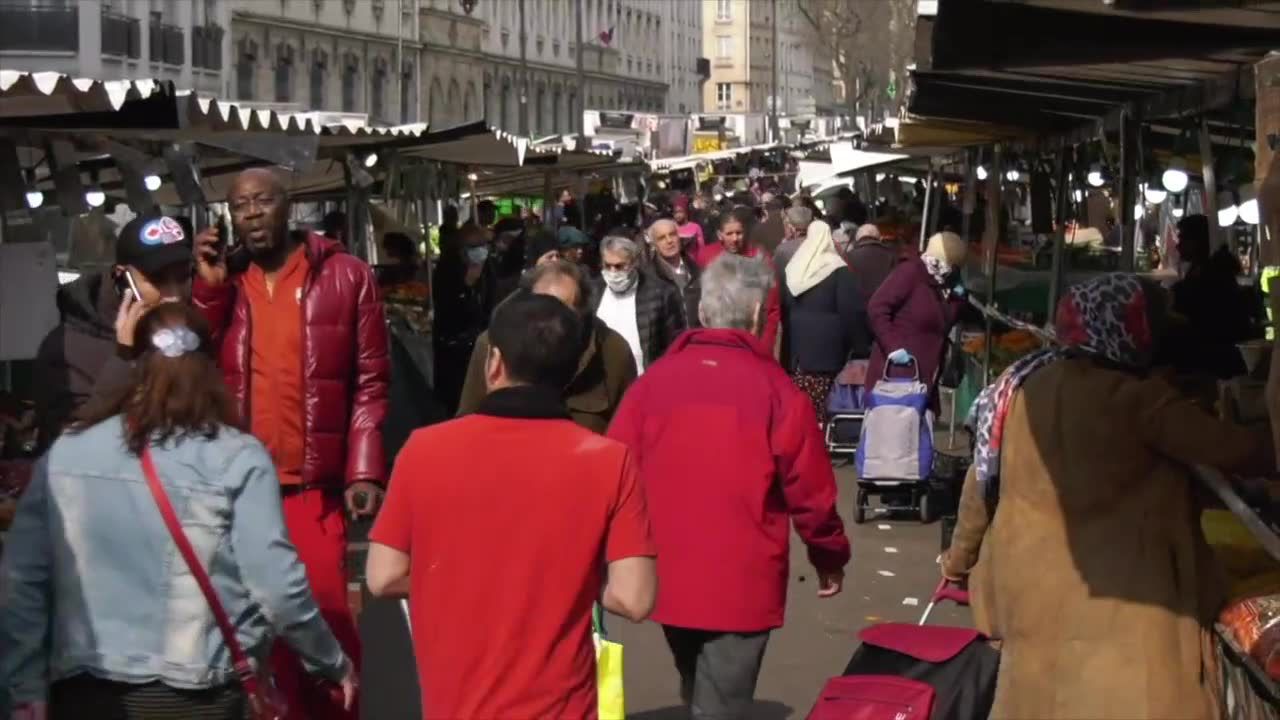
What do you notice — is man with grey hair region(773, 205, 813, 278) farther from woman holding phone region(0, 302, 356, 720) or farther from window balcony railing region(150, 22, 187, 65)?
window balcony railing region(150, 22, 187, 65)

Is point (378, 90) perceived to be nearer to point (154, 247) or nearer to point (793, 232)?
point (793, 232)

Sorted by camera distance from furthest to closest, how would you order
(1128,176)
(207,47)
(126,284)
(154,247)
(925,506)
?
1. (207,47)
2. (925,506)
3. (1128,176)
4. (126,284)
5. (154,247)

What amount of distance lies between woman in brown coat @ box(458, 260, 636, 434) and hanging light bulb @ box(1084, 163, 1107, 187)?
20.5 ft

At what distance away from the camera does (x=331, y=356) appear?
5.98 m

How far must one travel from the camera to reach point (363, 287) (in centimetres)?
608

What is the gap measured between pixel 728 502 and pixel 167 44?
44.1 meters

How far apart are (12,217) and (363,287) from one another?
4177 millimetres

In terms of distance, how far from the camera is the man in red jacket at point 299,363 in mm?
5922

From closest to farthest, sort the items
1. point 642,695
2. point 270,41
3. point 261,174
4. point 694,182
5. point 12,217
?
point 261,174, point 642,695, point 12,217, point 694,182, point 270,41

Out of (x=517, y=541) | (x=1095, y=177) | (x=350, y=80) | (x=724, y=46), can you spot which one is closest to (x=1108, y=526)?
(x=517, y=541)

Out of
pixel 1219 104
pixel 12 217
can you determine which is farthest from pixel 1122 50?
pixel 12 217

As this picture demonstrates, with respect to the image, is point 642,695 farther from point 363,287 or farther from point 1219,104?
point 1219,104

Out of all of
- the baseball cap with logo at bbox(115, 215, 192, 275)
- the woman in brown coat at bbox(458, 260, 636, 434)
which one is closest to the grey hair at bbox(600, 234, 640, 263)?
the woman in brown coat at bbox(458, 260, 636, 434)

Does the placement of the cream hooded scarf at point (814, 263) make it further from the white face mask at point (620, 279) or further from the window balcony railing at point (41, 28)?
the window balcony railing at point (41, 28)
